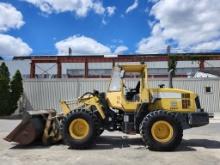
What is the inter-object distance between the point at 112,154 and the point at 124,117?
6.24 ft

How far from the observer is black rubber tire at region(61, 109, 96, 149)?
40.1ft

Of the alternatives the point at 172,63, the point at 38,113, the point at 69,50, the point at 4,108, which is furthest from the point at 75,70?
the point at 38,113

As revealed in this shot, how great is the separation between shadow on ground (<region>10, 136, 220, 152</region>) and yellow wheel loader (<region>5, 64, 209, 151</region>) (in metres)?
0.30

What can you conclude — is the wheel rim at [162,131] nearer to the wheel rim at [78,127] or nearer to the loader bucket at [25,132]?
the wheel rim at [78,127]

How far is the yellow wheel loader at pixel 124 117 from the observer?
12164mm

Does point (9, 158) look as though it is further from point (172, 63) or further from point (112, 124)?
point (172, 63)

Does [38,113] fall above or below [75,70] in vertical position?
below

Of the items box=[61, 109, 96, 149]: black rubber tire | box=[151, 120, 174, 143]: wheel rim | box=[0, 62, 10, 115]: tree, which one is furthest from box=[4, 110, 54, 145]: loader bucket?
box=[0, 62, 10, 115]: tree

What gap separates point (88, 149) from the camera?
12180mm

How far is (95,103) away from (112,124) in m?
0.90

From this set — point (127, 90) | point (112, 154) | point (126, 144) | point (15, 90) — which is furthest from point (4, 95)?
point (112, 154)

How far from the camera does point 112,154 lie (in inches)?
443

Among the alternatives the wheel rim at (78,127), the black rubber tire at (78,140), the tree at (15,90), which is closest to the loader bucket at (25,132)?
the black rubber tire at (78,140)

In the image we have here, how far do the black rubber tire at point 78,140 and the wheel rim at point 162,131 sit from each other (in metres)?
1.90
